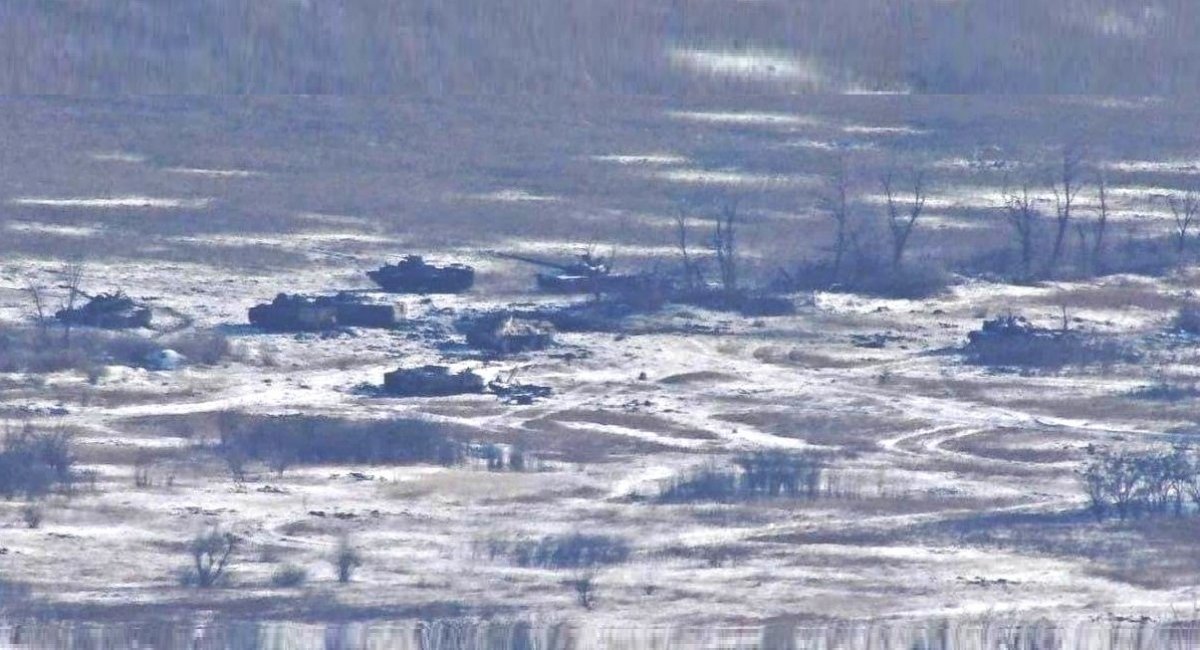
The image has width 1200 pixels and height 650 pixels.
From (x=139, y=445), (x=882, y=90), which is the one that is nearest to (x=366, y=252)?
(x=139, y=445)

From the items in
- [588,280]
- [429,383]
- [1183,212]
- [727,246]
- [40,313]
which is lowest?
[40,313]

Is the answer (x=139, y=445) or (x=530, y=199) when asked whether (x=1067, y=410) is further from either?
(x=530, y=199)

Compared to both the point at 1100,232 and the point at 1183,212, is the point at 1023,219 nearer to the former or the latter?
the point at 1100,232

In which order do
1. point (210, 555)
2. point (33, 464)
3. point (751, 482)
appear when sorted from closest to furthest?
1. point (210, 555)
2. point (33, 464)
3. point (751, 482)

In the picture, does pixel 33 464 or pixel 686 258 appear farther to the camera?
pixel 686 258

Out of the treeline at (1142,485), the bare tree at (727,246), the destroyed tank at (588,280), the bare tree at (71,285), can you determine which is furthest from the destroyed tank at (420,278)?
the treeline at (1142,485)

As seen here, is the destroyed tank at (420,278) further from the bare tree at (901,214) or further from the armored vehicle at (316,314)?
the bare tree at (901,214)

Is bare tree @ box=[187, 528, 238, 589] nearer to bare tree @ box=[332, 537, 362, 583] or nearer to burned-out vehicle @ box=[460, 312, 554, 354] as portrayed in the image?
bare tree @ box=[332, 537, 362, 583]

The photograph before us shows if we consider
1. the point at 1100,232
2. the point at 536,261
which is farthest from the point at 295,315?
the point at 1100,232
